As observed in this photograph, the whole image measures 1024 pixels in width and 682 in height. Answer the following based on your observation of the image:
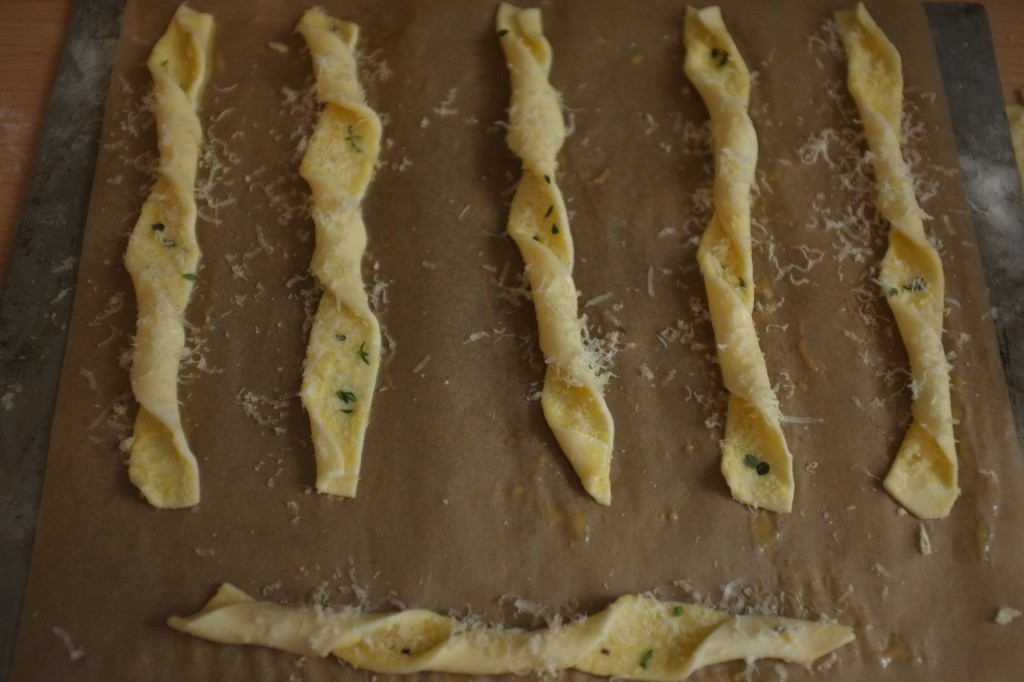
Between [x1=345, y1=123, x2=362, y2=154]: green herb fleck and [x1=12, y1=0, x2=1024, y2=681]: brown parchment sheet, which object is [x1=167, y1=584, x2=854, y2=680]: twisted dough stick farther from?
[x1=345, y1=123, x2=362, y2=154]: green herb fleck

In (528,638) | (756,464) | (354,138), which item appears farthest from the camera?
(354,138)

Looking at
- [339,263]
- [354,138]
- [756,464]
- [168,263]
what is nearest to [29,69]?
[168,263]

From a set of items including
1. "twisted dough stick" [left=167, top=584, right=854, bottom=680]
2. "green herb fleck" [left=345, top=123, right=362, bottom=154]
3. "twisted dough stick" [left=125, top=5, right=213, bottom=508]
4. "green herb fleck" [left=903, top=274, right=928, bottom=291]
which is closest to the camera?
"twisted dough stick" [left=167, top=584, right=854, bottom=680]

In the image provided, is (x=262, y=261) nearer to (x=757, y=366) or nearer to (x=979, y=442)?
(x=757, y=366)

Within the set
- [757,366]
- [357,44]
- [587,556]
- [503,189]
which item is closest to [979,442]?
[757,366]

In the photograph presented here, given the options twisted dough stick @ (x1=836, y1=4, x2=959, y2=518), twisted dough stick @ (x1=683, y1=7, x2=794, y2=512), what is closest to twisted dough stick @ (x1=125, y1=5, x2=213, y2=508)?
twisted dough stick @ (x1=683, y1=7, x2=794, y2=512)

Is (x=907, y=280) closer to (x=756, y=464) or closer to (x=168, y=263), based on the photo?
(x=756, y=464)
